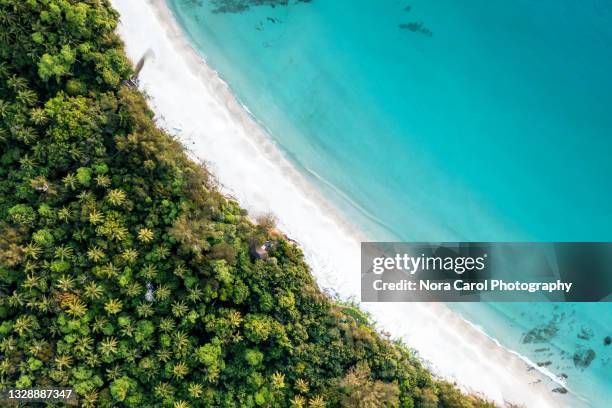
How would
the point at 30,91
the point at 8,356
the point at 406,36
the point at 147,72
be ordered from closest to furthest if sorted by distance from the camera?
the point at 8,356
the point at 30,91
the point at 147,72
the point at 406,36

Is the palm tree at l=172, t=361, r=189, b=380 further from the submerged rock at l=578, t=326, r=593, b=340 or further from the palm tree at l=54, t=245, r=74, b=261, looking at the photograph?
the submerged rock at l=578, t=326, r=593, b=340

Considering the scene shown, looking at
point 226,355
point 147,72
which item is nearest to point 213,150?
point 147,72

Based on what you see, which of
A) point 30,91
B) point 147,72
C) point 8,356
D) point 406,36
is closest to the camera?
point 8,356

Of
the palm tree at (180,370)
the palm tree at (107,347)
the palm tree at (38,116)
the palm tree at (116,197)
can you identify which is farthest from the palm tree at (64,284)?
the palm tree at (38,116)

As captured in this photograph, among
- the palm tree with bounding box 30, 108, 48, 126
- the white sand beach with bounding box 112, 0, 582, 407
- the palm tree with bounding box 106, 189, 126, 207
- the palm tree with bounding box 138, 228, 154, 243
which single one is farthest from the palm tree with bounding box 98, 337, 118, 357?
the palm tree with bounding box 30, 108, 48, 126

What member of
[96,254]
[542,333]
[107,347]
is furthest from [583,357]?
[96,254]

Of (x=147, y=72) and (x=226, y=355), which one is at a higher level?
(x=147, y=72)

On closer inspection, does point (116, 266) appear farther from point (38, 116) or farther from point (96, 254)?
point (38, 116)

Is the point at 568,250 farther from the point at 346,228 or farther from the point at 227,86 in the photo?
the point at 227,86
